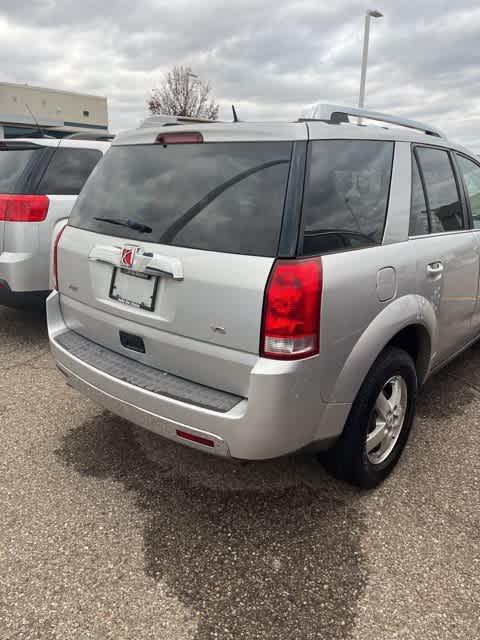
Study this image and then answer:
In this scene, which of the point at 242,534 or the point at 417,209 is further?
the point at 417,209

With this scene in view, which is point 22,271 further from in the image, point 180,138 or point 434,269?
point 434,269

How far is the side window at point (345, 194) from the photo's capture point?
79.8 inches

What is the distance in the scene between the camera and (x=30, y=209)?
439 cm

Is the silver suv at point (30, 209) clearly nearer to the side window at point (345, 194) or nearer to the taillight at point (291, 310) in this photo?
the side window at point (345, 194)

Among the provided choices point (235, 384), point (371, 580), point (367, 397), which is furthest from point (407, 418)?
point (235, 384)

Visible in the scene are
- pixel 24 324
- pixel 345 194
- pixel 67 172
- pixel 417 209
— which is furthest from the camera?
pixel 24 324

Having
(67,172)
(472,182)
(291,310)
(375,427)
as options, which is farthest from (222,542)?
(67,172)

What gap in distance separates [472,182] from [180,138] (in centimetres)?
224

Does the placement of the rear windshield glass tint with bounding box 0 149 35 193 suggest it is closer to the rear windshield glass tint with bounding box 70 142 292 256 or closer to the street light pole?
the rear windshield glass tint with bounding box 70 142 292 256

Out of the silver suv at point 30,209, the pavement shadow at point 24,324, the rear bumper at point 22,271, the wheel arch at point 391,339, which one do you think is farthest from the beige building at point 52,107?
the wheel arch at point 391,339

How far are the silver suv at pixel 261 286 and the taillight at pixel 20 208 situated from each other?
183 centimetres

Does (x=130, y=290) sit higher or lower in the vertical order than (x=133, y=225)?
lower

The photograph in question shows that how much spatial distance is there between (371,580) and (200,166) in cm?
189

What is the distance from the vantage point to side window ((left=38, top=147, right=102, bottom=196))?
15.0ft
